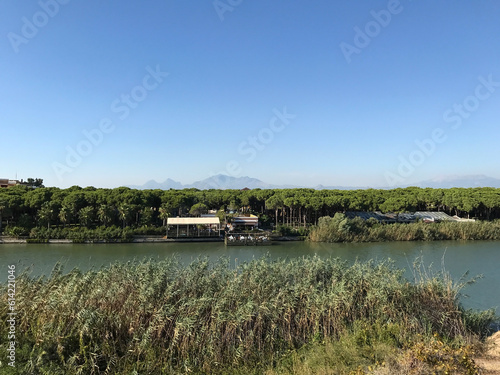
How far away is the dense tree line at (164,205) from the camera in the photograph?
88.0 ft

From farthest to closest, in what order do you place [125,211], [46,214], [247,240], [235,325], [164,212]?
1. [164,212]
2. [125,211]
3. [247,240]
4. [46,214]
5. [235,325]

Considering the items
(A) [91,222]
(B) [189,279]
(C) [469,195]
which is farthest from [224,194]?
(B) [189,279]

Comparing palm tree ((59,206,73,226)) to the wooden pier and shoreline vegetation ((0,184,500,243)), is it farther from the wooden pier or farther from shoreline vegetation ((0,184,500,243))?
the wooden pier

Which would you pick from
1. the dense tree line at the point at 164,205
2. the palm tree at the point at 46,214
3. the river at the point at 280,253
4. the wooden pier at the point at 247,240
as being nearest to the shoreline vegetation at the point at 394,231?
the river at the point at 280,253

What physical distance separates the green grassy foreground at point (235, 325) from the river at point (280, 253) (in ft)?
25.0

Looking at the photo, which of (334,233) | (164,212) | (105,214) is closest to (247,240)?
(334,233)

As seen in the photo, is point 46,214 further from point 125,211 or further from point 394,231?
point 394,231

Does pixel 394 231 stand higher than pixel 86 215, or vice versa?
pixel 86 215

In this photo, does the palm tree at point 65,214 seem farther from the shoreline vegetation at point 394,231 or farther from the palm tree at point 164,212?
the shoreline vegetation at point 394,231

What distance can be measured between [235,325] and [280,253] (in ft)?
53.2

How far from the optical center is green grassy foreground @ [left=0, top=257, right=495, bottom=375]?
Result: 5957mm

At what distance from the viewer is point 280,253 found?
22.7 metres

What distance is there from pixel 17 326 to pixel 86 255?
49.5 feet

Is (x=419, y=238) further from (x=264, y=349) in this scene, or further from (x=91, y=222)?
(x=91, y=222)
